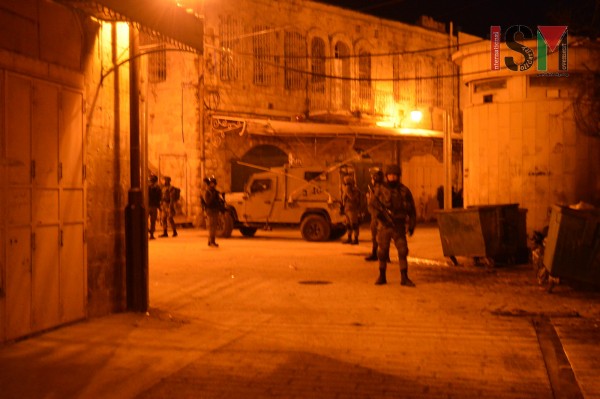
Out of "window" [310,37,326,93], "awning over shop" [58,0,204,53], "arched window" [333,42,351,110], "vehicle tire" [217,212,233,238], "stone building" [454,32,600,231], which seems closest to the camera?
"awning over shop" [58,0,204,53]

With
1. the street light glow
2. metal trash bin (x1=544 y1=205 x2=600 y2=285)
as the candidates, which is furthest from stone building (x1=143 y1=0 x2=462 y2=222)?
metal trash bin (x1=544 y1=205 x2=600 y2=285)

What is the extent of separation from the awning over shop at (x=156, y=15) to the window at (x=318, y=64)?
17.2m

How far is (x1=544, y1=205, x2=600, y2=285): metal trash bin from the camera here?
30.1 ft

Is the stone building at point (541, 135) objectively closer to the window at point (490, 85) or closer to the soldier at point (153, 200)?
the window at point (490, 85)

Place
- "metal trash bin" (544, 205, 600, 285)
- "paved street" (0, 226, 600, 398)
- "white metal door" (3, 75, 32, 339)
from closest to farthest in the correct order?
"paved street" (0, 226, 600, 398) < "white metal door" (3, 75, 32, 339) < "metal trash bin" (544, 205, 600, 285)

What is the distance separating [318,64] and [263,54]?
2.54m

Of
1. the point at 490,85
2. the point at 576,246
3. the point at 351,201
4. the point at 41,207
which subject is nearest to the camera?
the point at 41,207

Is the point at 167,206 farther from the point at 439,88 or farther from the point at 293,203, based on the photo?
the point at 439,88

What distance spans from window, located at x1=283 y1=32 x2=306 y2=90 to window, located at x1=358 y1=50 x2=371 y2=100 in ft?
8.80

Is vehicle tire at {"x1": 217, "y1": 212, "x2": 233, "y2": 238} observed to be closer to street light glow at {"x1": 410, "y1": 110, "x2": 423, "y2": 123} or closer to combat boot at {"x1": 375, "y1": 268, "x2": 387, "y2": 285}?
combat boot at {"x1": 375, "y1": 268, "x2": 387, "y2": 285}

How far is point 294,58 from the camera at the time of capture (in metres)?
24.7

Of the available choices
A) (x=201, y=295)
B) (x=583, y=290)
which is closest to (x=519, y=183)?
(x=583, y=290)

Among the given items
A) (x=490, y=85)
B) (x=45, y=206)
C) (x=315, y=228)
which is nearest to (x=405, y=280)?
(x=45, y=206)

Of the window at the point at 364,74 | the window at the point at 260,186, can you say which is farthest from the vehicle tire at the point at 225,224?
the window at the point at 364,74
